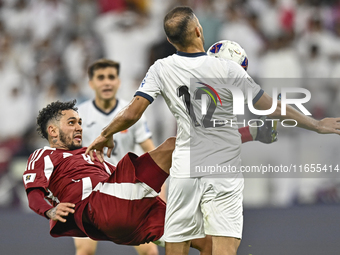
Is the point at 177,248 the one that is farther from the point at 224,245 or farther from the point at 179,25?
the point at 179,25

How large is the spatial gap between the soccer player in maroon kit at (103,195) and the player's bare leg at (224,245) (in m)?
0.32

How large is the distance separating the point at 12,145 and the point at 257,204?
4.14 meters

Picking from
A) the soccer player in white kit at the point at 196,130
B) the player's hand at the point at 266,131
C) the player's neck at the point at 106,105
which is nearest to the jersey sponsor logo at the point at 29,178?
the soccer player in white kit at the point at 196,130

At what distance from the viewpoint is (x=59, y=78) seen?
27.9 ft

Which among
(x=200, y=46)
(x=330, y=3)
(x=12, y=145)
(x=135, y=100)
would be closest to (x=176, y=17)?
(x=200, y=46)

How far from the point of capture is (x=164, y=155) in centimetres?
365

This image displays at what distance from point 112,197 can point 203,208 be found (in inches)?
31.2

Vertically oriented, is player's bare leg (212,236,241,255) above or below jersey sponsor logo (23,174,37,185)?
below

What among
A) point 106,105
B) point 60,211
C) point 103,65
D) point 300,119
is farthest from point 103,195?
point 103,65

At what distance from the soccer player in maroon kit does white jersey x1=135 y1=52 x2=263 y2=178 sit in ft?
1.11

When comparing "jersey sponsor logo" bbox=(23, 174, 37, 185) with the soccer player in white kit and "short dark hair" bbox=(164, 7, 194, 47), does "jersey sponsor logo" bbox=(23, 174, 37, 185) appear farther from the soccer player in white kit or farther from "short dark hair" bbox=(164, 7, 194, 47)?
"short dark hair" bbox=(164, 7, 194, 47)

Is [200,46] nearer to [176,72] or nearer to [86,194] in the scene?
[176,72]

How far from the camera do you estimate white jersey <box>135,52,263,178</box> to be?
3.29 metres

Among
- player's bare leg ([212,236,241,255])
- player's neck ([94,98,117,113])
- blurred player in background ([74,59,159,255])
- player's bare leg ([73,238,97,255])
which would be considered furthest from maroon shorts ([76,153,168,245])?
player's neck ([94,98,117,113])
